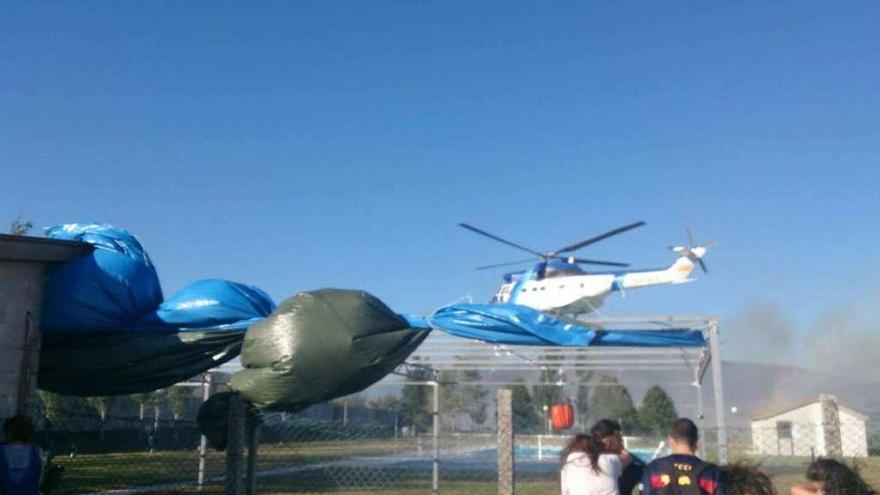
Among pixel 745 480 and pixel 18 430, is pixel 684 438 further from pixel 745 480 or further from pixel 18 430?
pixel 18 430

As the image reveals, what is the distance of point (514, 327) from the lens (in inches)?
329

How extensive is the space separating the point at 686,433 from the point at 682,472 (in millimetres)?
273

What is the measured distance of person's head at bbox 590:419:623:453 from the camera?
5250 mm

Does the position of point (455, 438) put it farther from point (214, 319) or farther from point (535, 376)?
point (214, 319)

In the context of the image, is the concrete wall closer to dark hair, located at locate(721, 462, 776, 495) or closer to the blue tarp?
the blue tarp

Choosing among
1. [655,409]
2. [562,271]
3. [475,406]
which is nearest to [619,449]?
[562,271]

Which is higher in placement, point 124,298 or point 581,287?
point 581,287

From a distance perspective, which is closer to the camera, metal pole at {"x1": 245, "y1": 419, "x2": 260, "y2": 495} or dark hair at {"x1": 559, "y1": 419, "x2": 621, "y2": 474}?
dark hair at {"x1": 559, "y1": 419, "x2": 621, "y2": 474}

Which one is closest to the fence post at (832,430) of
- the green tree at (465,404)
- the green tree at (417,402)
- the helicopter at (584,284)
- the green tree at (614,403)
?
the helicopter at (584,284)

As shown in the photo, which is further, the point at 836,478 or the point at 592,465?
the point at 592,465

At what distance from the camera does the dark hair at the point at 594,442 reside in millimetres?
5113

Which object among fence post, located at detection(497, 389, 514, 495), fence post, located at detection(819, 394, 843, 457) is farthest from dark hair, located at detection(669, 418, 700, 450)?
fence post, located at detection(819, 394, 843, 457)

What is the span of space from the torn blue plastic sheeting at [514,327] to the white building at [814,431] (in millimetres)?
2334

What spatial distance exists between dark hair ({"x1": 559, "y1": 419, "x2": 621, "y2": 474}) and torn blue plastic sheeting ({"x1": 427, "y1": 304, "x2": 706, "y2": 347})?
2846 millimetres
